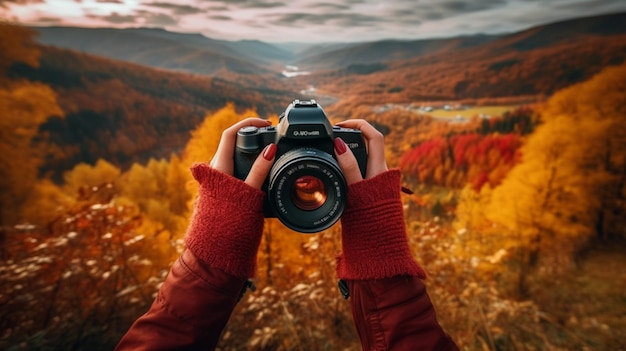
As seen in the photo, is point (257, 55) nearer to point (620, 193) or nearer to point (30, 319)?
point (620, 193)

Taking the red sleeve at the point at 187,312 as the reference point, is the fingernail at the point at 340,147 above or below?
above

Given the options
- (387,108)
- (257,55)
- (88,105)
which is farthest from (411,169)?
(88,105)

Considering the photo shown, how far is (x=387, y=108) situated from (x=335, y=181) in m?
28.6

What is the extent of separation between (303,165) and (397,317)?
1.93ft

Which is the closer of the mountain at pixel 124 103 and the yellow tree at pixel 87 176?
the yellow tree at pixel 87 176

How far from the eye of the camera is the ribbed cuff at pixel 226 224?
3.50 ft

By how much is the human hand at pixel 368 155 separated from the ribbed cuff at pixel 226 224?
333mm

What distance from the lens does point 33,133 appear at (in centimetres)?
956

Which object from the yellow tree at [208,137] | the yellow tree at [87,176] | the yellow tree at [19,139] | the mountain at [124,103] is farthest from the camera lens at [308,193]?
the mountain at [124,103]

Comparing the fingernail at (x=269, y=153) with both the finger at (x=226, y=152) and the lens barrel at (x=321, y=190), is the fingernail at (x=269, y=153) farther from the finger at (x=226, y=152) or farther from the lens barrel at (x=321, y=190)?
the finger at (x=226, y=152)

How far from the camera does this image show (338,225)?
177 inches

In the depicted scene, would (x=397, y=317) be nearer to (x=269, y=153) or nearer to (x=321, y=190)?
(x=321, y=190)

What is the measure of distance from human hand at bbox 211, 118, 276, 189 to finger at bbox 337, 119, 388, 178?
1.31 feet

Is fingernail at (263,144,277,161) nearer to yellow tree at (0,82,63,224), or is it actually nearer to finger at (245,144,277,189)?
finger at (245,144,277,189)
